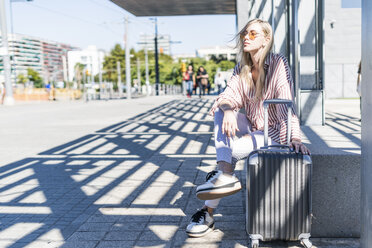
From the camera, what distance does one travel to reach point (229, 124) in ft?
9.14

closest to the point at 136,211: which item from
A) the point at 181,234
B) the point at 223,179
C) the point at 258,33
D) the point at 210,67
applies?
the point at 181,234

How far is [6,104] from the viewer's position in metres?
22.5

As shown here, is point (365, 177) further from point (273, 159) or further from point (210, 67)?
point (210, 67)

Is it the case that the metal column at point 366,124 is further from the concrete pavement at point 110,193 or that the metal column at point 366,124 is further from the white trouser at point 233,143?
the white trouser at point 233,143

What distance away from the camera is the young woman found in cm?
284

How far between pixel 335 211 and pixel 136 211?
62.1 inches

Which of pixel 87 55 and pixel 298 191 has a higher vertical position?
pixel 87 55

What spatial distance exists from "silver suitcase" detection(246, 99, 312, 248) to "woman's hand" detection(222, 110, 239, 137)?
0.77 ft

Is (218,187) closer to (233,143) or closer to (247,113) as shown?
(233,143)

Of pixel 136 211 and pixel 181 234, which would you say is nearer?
pixel 181 234

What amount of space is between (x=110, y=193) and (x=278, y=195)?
6.99 feet

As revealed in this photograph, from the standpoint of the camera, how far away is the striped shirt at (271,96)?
2.92m

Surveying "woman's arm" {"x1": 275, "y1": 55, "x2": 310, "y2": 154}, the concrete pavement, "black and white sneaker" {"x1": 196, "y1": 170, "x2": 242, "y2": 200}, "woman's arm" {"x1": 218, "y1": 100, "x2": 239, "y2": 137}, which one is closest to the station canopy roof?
the concrete pavement

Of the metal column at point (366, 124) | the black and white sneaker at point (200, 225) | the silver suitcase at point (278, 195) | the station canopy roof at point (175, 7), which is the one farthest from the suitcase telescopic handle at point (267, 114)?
the station canopy roof at point (175, 7)
